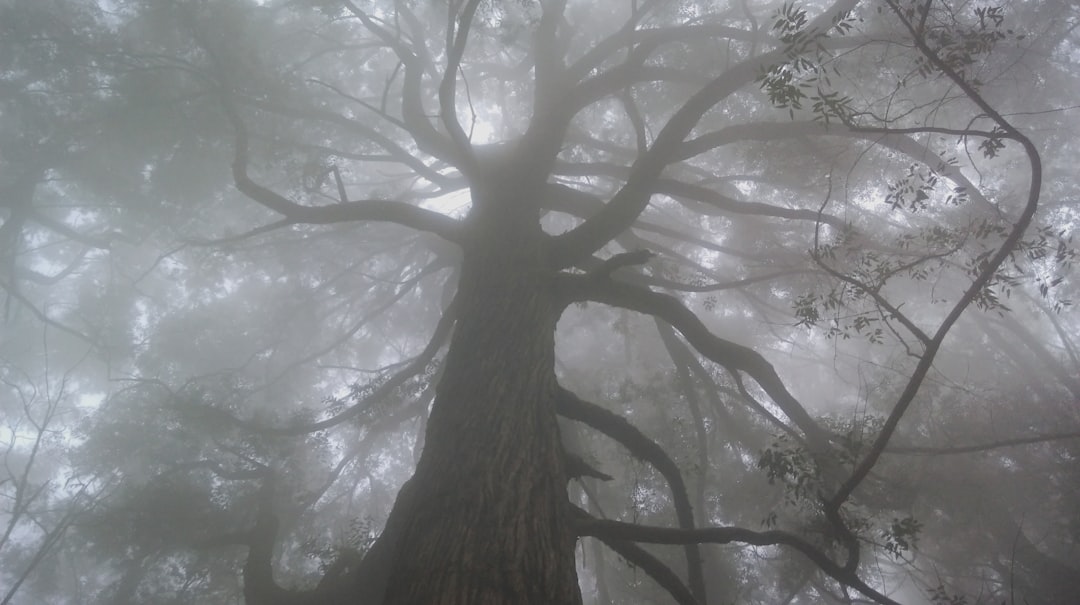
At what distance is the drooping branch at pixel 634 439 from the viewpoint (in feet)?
14.6

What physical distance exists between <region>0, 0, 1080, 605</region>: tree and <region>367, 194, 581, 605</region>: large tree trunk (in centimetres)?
2

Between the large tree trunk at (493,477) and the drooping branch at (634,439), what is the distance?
0.52m

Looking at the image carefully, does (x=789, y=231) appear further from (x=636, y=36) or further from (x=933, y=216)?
(x=636, y=36)

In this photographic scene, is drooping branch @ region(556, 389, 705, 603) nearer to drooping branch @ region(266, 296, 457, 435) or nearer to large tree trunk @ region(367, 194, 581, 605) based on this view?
large tree trunk @ region(367, 194, 581, 605)

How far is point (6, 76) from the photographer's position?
29.5ft

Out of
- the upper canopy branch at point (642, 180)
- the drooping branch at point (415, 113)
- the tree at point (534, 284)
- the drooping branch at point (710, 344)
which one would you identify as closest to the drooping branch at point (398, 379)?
the tree at point (534, 284)

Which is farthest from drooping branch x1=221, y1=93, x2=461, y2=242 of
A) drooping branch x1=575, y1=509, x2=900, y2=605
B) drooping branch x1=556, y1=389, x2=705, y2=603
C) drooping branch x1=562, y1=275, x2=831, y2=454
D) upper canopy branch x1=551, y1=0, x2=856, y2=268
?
drooping branch x1=575, y1=509, x2=900, y2=605

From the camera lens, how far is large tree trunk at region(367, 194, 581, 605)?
7.84ft

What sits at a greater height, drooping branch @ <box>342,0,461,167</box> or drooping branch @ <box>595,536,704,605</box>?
drooping branch @ <box>342,0,461,167</box>

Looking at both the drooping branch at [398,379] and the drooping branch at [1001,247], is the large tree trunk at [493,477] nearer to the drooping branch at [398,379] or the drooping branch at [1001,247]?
the drooping branch at [398,379]

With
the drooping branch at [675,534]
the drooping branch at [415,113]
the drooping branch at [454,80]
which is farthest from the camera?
the drooping branch at [415,113]

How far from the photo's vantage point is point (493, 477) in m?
2.90

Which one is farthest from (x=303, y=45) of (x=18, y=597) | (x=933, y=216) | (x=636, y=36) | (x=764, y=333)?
(x=18, y=597)

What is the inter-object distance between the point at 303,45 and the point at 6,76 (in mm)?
4567
